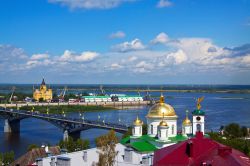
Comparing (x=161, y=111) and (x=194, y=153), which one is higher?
(x=161, y=111)

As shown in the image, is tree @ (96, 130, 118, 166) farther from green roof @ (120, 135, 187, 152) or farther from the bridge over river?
the bridge over river

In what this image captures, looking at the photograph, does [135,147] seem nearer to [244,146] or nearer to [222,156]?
[222,156]

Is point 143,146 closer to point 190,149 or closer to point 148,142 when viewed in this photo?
point 148,142

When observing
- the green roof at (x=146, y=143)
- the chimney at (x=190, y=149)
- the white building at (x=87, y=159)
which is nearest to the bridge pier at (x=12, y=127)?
the green roof at (x=146, y=143)

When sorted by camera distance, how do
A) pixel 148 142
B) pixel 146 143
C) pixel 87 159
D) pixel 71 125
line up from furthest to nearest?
pixel 71 125 → pixel 148 142 → pixel 146 143 → pixel 87 159

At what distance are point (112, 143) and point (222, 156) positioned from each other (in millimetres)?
4777

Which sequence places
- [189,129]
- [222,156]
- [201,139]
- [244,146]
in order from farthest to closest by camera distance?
[244,146] < [189,129] < [201,139] < [222,156]

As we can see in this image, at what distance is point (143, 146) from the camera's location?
24641mm

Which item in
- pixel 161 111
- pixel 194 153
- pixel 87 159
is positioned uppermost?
pixel 161 111

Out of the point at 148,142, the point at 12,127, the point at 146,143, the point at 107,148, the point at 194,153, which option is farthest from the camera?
the point at 12,127

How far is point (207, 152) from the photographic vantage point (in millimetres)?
19016

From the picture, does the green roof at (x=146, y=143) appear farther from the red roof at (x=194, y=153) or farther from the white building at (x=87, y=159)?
the red roof at (x=194, y=153)

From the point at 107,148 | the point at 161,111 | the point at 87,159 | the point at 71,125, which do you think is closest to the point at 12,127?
the point at 71,125

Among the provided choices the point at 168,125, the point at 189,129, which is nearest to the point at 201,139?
the point at 168,125
